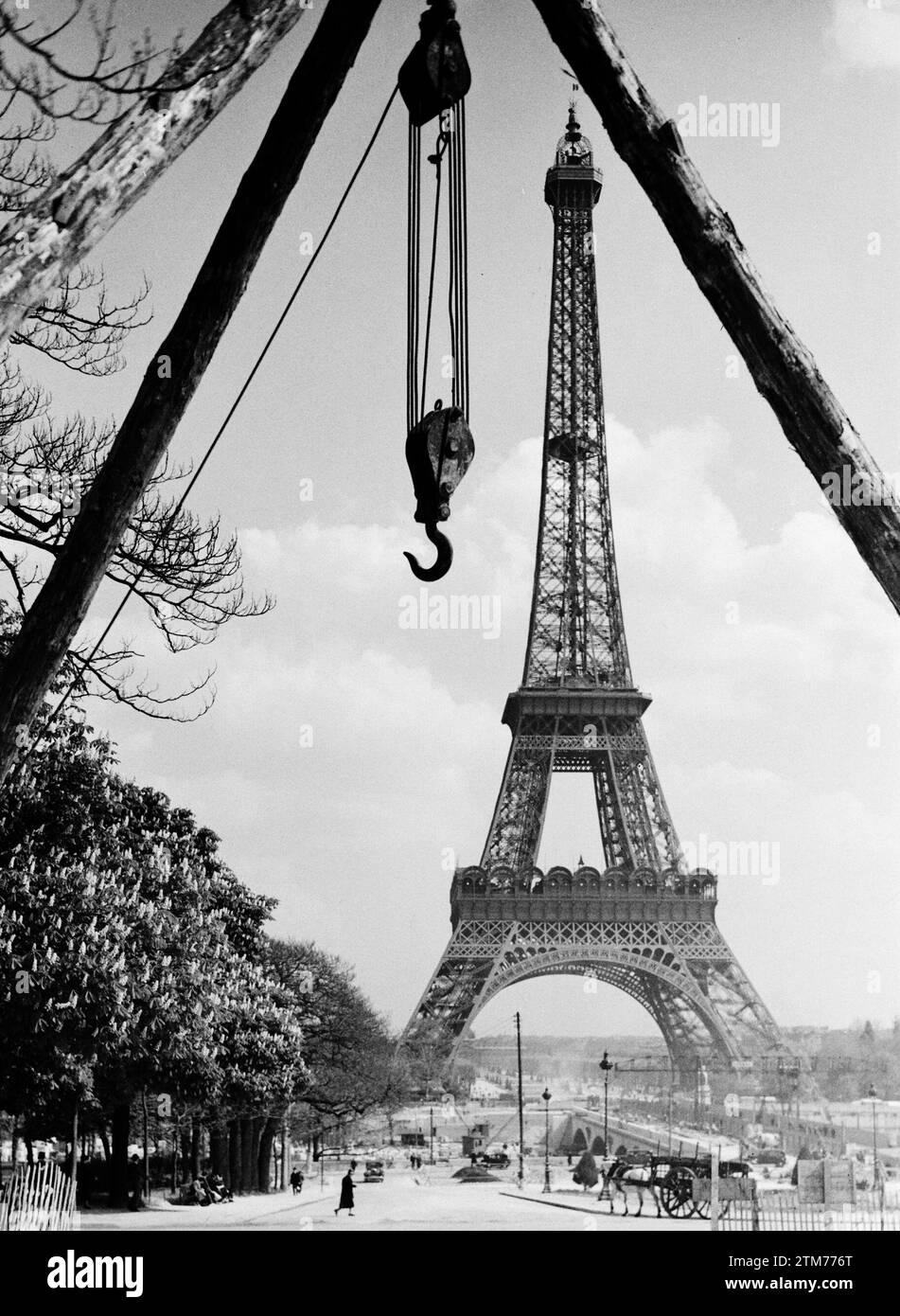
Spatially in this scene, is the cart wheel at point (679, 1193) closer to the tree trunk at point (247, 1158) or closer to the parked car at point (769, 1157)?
the parked car at point (769, 1157)

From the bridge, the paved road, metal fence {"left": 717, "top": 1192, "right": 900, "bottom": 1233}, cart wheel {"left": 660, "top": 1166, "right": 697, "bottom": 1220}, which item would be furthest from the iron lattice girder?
metal fence {"left": 717, "top": 1192, "right": 900, "bottom": 1233}

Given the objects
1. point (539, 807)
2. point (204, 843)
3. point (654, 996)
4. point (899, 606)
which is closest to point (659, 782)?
point (539, 807)

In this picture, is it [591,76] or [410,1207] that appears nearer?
[591,76]

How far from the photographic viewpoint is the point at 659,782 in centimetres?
2709

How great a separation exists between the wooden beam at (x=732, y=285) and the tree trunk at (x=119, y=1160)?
11.2 m

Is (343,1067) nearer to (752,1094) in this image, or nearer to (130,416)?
(752,1094)

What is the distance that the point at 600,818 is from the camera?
91.7ft

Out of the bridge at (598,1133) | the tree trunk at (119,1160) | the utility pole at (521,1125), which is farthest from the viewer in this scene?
the bridge at (598,1133)

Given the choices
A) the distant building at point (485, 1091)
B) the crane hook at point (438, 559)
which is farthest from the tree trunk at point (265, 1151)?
the crane hook at point (438, 559)

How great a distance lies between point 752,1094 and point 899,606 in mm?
22358

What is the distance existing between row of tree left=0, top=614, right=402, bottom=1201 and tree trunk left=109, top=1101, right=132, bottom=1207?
0.03m

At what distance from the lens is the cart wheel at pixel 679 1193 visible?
1060 centimetres

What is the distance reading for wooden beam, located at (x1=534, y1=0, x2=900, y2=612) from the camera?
3.79m

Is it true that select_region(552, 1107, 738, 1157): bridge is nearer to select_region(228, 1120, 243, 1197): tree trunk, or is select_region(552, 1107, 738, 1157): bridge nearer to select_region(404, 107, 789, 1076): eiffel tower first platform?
select_region(404, 107, 789, 1076): eiffel tower first platform
